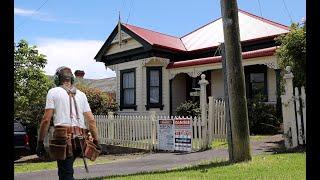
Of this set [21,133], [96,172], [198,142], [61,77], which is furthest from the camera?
[21,133]

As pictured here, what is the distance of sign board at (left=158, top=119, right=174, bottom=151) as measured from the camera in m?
14.5

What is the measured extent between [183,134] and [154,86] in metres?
8.37

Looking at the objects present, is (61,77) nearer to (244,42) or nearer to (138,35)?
(244,42)

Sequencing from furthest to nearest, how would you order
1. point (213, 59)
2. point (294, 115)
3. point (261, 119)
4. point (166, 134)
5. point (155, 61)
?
1. point (155, 61)
2. point (213, 59)
3. point (261, 119)
4. point (166, 134)
5. point (294, 115)

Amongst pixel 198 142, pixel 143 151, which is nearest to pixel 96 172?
pixel 198 142

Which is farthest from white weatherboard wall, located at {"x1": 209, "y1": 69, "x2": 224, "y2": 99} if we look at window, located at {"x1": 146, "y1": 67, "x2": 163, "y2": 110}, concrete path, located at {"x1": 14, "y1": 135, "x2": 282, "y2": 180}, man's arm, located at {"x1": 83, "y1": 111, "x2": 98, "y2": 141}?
man's arm, located at {"x1": 83, "y1": 111, "x2": 98, "y2": 141}

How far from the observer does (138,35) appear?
21750 millimetres

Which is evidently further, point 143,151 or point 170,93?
point 170,93

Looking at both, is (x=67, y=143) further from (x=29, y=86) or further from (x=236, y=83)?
(x=29, y=86)

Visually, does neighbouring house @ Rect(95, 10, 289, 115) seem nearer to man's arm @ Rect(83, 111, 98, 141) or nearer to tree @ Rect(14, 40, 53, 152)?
tree @ Rect(14, 40, 53, 152)

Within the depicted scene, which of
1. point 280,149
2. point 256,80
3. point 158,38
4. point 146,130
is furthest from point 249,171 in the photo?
point 158,38

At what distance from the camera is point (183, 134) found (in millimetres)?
14000
